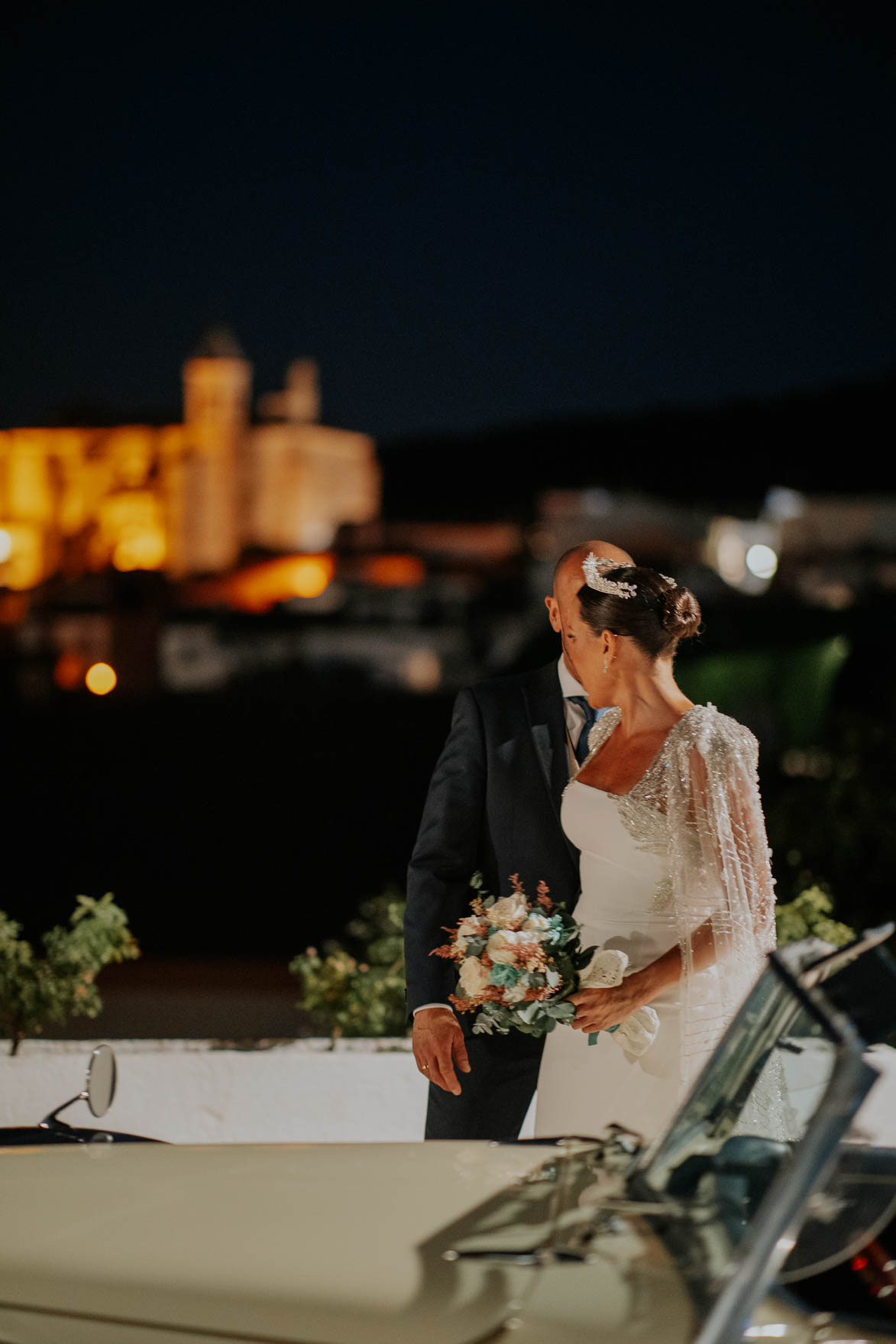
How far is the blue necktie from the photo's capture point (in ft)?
11.5

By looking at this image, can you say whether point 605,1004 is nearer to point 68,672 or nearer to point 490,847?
point 490,847

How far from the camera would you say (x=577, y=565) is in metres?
3.27

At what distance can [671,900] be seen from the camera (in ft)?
10.3

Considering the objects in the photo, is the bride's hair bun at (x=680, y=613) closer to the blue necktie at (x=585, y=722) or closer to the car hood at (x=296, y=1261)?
the blue necktie at (x=585, y=722)

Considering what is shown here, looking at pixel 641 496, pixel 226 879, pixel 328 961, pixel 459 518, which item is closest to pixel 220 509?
pixel 459 518

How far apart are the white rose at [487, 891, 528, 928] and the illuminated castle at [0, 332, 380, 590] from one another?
82.9m

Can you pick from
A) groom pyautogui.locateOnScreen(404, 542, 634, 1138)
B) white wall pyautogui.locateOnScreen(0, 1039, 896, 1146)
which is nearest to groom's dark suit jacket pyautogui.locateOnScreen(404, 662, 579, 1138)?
groom pyautogui.locateOnScreen(404, 542, 634, 1138)

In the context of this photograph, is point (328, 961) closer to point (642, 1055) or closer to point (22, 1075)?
point (22, 1075)

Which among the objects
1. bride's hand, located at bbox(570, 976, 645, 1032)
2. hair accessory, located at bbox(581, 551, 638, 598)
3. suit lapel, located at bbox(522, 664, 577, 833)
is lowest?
bride's hand, located at bbox(570, 976, 645, 1032)

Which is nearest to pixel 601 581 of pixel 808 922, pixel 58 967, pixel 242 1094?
pixel 242 1094

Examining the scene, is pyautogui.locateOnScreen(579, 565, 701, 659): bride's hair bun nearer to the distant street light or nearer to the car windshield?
the car windshield

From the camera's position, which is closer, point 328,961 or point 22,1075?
point 22,1075

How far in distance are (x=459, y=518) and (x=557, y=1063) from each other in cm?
8703

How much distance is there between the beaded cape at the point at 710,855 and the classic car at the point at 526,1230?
794mm
